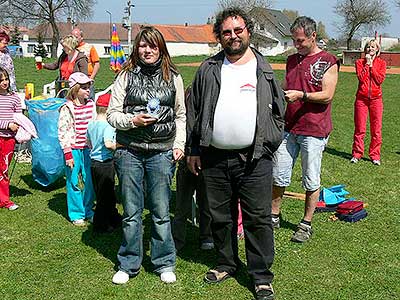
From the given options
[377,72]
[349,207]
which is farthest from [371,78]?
[349,207]

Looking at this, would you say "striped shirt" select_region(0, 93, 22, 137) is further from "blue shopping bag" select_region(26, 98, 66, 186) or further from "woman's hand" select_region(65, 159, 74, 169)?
"woman's hand" select_region(65, 159, 74, 169)

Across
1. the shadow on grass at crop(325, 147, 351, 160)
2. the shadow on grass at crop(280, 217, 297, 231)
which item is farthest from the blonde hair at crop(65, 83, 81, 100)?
the shadow on grass at crop(325, 147, 351, 160)

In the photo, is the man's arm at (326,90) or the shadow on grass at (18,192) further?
the shadow on grass at (18,192)

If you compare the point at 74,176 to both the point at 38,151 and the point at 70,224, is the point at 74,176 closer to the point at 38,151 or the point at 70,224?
the point at 70,224

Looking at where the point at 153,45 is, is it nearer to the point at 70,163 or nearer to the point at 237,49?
the point at 237,49

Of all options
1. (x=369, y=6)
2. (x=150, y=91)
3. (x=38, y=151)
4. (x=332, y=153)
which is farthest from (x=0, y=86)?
(x=369, y=6)

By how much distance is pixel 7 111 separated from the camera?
19.2 ft

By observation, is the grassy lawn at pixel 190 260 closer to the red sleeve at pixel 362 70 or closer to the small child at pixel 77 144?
the small child at pixel 77 144

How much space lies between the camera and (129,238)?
4.14 meters

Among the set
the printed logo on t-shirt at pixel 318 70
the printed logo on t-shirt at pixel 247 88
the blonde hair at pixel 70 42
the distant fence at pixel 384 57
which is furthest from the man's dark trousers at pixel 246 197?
the distant fence at pixel 384 57

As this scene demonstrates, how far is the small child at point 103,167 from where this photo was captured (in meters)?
4.87

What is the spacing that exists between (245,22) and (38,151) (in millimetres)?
3776

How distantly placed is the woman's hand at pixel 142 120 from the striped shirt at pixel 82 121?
1.59 metres

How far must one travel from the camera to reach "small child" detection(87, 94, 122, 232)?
16.0 feet
